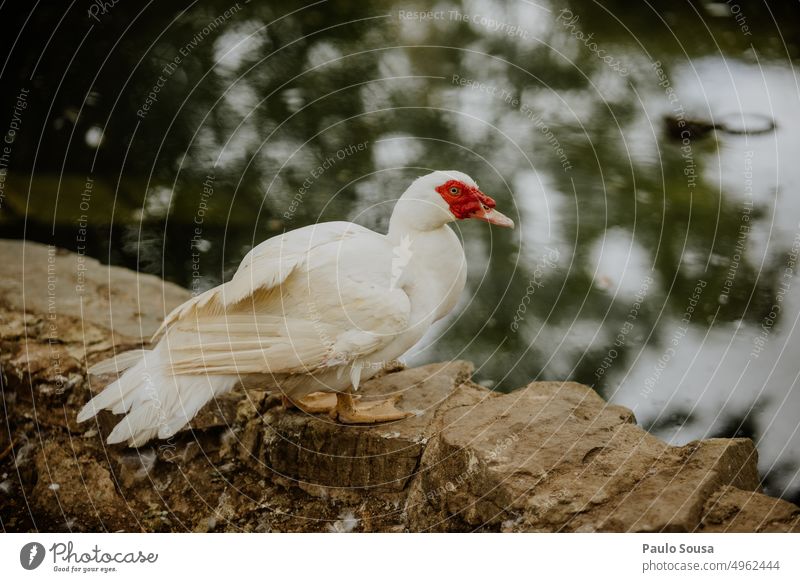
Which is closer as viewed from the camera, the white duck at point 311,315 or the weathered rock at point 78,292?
the white duck at point 311,315

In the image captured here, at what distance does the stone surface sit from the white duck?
9cm

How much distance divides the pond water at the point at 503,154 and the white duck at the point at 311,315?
0.28m

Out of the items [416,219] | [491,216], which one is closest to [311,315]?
[416,219]

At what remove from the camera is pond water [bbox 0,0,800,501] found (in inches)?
63.9

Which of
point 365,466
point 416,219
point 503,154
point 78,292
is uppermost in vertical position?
point 503,154

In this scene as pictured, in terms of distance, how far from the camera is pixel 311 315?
1.33 metres

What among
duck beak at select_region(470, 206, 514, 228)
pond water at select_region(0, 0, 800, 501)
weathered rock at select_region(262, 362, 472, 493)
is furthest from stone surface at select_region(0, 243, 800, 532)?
duck beak at select_region(470, 206, 514, 228)

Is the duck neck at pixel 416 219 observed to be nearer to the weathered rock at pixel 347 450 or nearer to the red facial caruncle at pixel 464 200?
the red facial caruncle at pixel 464 200

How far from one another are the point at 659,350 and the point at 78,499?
1.19m

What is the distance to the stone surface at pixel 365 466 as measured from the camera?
1242 mm

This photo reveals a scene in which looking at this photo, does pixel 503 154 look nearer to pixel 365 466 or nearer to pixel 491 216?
pixel 491 216

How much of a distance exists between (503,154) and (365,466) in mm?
723

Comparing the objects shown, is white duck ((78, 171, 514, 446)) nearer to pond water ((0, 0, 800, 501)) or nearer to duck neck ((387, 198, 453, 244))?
duck neck ((387, 198, 453, 244))

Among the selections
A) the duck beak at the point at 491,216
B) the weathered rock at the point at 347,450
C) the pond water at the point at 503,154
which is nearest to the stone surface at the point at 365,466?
the weathered rock at the point at 347,450
